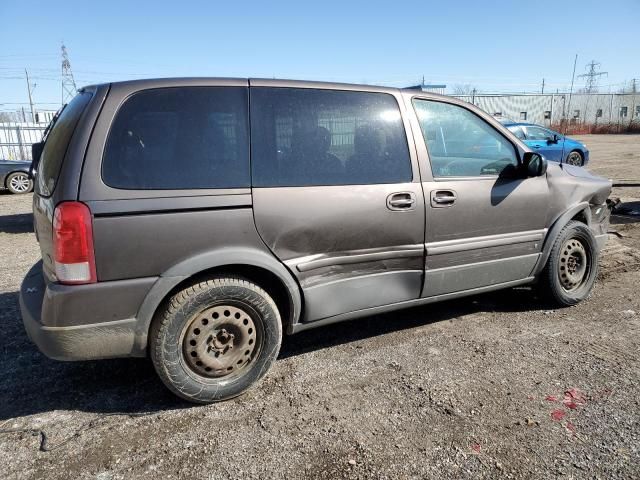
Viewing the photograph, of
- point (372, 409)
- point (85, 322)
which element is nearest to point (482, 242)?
point (372, 409)

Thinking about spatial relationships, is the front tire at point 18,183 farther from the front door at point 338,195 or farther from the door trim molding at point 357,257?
the door trim molding at point 357,257

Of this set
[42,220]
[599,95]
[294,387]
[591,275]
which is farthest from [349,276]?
[599,95]

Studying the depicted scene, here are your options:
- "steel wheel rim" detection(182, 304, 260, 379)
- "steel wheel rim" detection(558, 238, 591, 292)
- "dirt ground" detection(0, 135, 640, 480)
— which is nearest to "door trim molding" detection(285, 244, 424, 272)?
"steel wheel rim" detection(182, 304, 260, 379)

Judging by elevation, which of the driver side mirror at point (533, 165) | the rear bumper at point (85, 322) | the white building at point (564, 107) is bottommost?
the rear bumper at point (85, 322)

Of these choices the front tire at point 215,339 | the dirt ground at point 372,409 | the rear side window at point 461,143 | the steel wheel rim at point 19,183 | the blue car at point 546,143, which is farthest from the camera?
the blue car at point 546,143

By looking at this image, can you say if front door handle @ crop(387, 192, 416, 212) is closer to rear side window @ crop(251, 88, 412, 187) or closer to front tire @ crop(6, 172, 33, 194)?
rear side window @ crop(251, 88, 412, 187)

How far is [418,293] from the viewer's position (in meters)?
3.47

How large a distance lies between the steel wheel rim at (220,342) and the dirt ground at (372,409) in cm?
22

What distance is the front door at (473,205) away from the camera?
343 centimetres

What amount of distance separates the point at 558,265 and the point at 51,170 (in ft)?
12.6

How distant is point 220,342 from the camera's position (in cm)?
286

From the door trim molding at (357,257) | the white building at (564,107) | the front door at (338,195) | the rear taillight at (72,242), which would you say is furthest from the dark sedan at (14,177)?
the white building at (564,107)

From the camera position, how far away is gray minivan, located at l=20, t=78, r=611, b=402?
2494 mm

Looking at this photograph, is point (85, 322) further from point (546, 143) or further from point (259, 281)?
point (546, 143)
